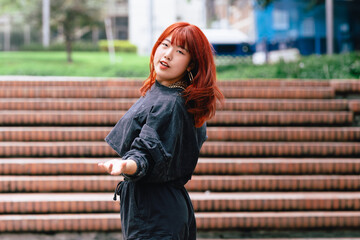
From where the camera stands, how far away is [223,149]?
15.4ft

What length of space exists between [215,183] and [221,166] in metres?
0.24

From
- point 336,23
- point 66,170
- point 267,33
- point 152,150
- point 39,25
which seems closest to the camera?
point 152,150

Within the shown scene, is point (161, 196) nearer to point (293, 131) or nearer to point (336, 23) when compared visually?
point (293, 131)

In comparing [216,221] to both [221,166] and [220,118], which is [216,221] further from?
[220,118]

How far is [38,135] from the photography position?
482 cm

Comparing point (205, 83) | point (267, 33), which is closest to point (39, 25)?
point (267, 33)

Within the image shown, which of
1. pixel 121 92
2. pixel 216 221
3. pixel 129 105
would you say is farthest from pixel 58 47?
pixel 216 221

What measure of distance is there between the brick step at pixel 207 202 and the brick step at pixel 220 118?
3.72 feet

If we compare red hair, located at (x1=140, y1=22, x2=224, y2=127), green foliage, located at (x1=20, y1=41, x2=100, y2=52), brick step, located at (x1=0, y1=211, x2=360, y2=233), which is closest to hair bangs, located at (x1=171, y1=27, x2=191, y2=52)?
red hair, located at (x1=140, y1=22, x2=224, y2=127)

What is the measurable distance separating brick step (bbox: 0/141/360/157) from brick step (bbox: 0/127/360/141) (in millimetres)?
111

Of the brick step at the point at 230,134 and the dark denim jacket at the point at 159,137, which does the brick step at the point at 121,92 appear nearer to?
the brick step at the point at 230,134

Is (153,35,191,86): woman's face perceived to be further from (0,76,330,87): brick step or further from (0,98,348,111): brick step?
(0,76,330,87): brick step

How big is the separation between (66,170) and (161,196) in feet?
9.31

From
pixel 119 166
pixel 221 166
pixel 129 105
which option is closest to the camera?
pixel 119 166
